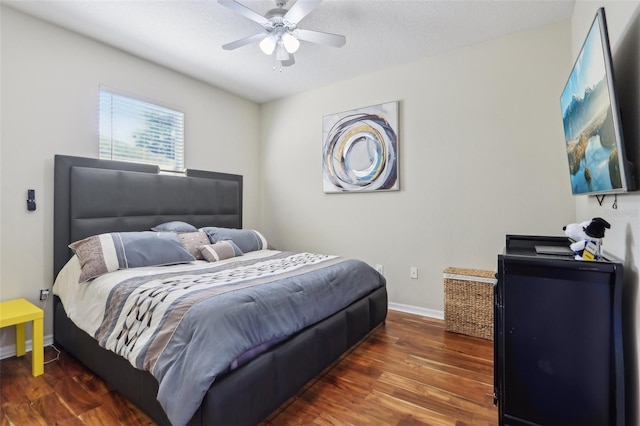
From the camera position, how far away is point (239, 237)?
3459mm

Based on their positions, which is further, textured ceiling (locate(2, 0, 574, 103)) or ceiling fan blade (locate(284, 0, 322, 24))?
textured ceiling (locate(2, 0, 574, 103))

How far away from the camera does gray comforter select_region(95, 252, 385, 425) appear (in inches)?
55.5

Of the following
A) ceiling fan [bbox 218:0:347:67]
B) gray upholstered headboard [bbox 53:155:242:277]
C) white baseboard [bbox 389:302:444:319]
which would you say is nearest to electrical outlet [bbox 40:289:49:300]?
gray upholstered headboard [bbox 53:155:242:277]

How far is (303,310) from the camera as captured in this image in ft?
6.50

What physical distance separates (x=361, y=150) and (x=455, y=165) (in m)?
1.08

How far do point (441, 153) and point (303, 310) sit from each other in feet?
7.39

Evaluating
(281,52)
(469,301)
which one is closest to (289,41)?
(281,52)

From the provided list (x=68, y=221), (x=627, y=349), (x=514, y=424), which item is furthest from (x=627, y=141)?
(x=68, y=221)

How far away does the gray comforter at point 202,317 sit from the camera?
141 cm

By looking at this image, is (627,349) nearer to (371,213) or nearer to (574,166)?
(574,166)

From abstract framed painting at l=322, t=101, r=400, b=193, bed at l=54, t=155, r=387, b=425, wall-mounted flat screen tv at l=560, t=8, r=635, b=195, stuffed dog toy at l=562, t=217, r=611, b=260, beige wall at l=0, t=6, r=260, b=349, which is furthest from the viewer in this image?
abstract framed painting at l=322, t=101, r=400, b=193

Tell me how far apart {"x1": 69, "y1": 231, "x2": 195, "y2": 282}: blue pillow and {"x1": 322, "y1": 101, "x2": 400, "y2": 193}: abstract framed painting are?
2.00 meters

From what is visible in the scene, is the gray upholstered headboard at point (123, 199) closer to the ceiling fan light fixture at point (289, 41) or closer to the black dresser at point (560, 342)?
the ceiling fan light fixture at point (289, 41)

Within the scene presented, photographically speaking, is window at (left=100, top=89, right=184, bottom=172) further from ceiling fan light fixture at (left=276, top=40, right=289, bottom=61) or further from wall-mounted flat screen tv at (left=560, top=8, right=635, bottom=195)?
wall-mounted flat screen tv at (left=560, top=8, right=635, bottom=195)
